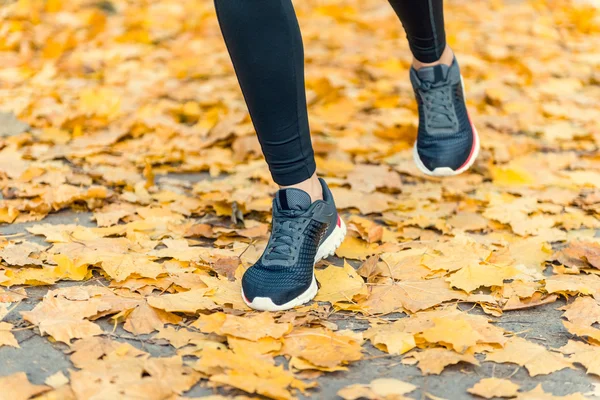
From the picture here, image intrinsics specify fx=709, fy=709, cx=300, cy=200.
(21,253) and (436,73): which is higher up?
(436,73)

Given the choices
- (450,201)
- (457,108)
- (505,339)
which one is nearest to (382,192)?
(450,201)

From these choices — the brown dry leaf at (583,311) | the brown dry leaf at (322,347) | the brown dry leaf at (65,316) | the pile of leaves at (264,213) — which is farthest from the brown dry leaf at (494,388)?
the brown dry leaf at (65,316)

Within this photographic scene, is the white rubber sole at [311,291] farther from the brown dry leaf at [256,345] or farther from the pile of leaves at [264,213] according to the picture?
the brown dry leaf at [256,345]

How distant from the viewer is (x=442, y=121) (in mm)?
2180

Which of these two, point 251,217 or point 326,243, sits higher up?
point 326,243

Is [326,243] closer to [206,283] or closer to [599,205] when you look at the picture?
[206,283]

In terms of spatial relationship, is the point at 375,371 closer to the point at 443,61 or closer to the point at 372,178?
the point at 443,61

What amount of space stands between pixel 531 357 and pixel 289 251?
0.58m

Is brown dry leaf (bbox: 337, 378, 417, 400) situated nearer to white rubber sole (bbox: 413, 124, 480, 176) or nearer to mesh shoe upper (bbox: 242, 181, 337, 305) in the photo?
mesh shoe upper (bbox: 242, 181, 337, 305)

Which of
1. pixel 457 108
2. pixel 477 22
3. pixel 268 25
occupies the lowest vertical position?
pixel 477 22

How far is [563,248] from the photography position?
6.65 feet

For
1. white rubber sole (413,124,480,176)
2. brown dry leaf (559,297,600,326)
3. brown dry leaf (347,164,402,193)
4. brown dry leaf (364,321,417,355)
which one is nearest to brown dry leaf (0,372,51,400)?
brown dry leaf (364,321,417,355)

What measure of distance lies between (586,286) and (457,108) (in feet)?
2.32

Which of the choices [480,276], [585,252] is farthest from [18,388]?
[585,252]
